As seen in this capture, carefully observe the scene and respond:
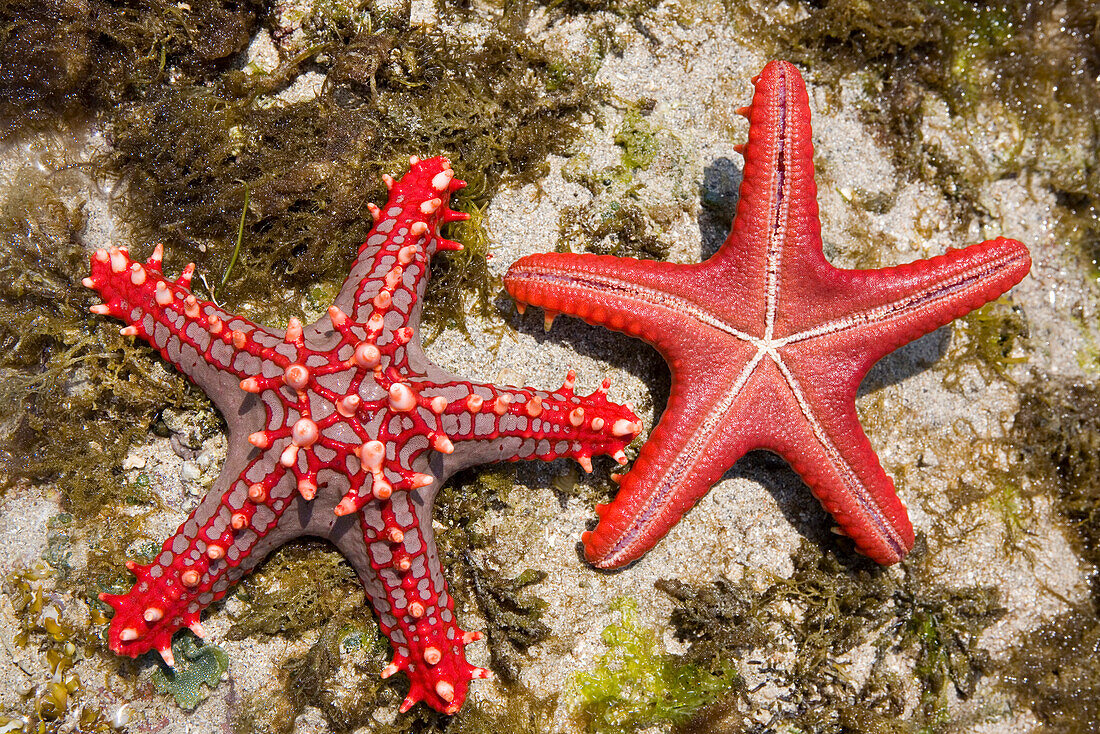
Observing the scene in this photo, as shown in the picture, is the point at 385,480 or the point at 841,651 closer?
the point at 385,480

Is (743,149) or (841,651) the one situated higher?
(743,149)

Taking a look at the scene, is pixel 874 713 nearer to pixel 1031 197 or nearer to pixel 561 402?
pixel 561 402

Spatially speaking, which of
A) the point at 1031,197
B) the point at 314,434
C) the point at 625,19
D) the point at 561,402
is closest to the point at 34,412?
the point at 314,434

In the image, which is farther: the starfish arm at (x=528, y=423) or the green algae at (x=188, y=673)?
the green algae at (x=188, y=673)

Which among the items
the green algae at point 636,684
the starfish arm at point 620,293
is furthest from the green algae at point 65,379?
the green algae at point 636,684

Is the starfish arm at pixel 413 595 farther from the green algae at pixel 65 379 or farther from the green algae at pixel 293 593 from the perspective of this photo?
the green algae at pixel 65 379

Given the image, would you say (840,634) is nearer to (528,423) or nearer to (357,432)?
(528,423)
